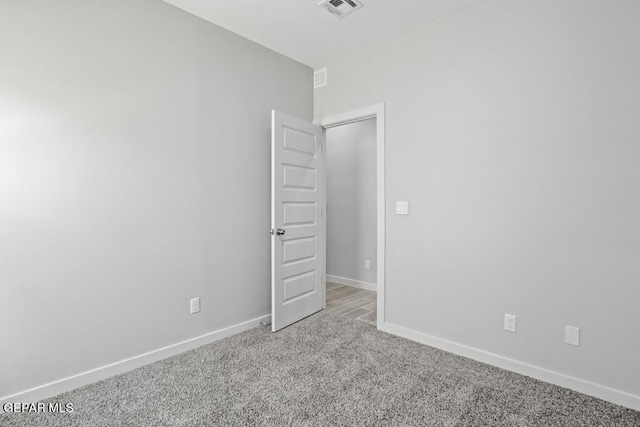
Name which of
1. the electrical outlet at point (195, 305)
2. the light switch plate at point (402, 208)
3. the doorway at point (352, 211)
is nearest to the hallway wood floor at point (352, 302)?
the doorway at point (352, 211)

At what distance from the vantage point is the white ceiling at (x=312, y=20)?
2.51 meters

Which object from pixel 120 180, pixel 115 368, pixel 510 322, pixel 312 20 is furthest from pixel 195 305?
pixel 312 20

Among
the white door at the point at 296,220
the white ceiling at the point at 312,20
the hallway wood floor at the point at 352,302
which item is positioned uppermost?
the white ceiling at the point at 312,20

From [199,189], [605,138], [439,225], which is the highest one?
[605,138]

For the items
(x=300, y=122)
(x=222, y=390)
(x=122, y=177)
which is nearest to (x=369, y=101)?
(x=300, y=122)

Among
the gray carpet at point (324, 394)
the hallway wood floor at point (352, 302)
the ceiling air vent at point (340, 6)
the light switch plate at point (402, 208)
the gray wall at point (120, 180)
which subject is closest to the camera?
the gray carpet at point (324, 394)

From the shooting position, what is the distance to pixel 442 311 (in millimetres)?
2729

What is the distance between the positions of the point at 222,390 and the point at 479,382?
1694 mm

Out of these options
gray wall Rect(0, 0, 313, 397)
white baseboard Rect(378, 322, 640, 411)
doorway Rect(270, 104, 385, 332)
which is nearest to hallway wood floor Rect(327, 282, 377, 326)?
doorway Rect(270, 104, 385, 332)

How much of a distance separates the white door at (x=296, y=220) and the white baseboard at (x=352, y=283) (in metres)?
1.15

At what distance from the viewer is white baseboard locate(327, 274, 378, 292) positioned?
15.2 ft

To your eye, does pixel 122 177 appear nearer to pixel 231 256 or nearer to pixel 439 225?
pixel 231 256

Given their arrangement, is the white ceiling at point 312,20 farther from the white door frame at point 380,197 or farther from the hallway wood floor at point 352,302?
the hallway wood floor at point 352,302

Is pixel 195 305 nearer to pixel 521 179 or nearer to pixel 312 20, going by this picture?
pixel 312 20
